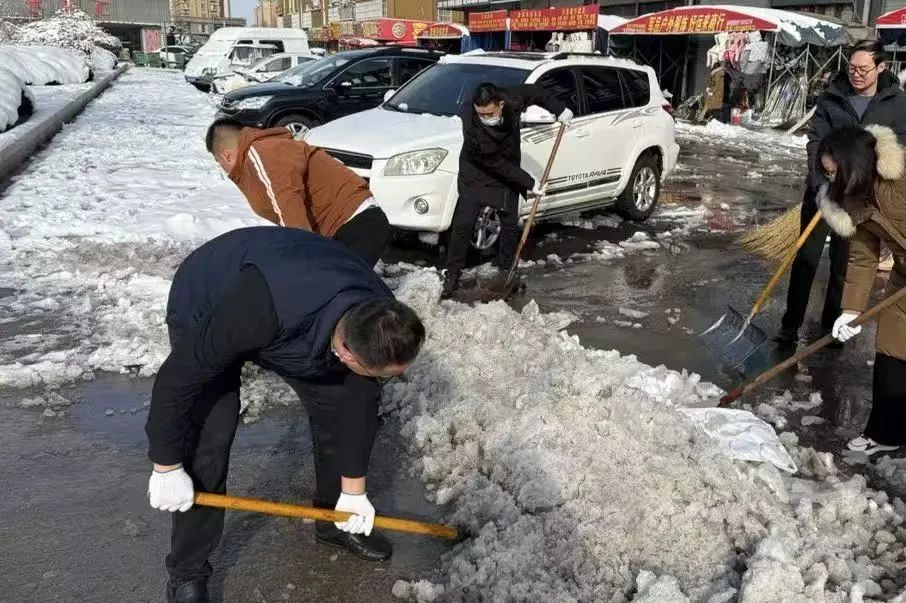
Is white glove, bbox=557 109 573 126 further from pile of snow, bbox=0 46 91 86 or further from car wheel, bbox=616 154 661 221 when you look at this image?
pile of snow, bbox=0 46 91 86

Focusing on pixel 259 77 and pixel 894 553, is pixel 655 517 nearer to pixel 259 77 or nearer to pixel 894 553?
pixel 894 553

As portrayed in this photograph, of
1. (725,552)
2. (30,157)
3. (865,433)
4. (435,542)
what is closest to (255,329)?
(435,542)

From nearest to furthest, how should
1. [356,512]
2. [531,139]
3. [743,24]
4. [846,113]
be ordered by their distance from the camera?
1. [356,512]
2. [846,113]
3. [531,139]
4. [743,24]

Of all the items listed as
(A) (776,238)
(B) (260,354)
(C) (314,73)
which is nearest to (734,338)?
(A) (776,238)

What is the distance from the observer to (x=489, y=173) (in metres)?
6.34

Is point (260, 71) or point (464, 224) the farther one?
point (260, 71)

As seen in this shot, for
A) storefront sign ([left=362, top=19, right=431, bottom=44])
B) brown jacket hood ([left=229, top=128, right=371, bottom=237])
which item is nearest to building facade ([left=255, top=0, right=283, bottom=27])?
storefront sign ([left=362, top=19, right=431, bottom=44])

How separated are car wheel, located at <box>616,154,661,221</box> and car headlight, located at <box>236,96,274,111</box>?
5861 millimetres

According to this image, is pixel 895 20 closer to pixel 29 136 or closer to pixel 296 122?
pixel 296 122

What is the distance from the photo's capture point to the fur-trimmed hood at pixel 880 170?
359 centimetres

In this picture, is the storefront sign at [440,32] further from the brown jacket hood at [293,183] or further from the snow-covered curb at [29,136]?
the brown jacket hood at [293,183]

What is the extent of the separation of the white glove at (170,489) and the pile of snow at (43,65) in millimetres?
18492

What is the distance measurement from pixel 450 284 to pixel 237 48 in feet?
65.2

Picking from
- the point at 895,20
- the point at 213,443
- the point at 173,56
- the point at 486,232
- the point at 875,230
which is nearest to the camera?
the point at 213,443
